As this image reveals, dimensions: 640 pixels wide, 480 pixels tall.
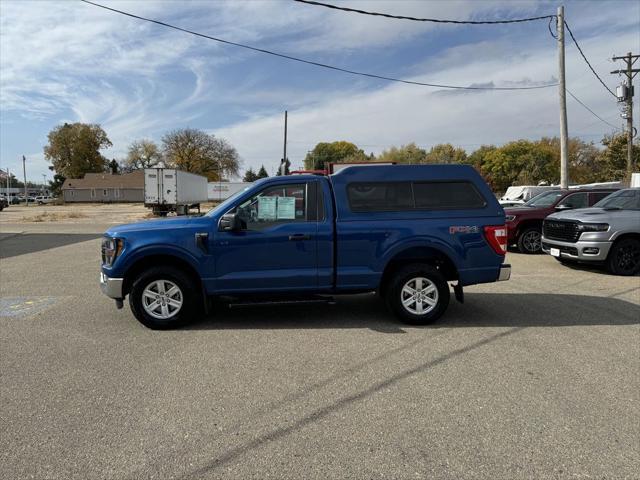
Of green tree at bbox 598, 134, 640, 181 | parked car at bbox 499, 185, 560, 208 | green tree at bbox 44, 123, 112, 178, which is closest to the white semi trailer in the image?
parked car at bbox 499, 185, 560, 208

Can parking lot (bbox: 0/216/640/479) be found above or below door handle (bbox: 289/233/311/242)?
below

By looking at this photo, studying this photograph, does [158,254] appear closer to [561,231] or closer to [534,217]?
[561,231]

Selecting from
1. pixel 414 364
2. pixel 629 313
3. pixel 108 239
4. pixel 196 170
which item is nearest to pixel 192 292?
pixel 108 239

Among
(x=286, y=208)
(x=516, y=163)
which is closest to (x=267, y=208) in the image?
(x=286, y=208)

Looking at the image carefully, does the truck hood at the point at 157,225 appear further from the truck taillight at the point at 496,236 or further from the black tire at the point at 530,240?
the black tire at the point at 530,240

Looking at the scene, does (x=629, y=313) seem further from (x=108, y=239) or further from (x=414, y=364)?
(x=108, y=239)

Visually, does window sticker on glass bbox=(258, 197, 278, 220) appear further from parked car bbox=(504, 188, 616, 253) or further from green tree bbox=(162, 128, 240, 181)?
green tree bbox=(162, 128, 240, 181)

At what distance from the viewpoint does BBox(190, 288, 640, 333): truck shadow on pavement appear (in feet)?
19.5

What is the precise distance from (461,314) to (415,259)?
119 cm

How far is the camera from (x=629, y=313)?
21.3 feet

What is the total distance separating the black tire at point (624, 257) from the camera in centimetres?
945

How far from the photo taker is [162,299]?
5699 millimetres

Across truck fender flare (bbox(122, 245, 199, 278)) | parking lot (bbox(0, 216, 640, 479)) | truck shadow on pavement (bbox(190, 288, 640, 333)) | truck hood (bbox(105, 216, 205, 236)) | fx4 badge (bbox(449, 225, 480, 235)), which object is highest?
truck hood (bbox(105, 216, 205, 236))

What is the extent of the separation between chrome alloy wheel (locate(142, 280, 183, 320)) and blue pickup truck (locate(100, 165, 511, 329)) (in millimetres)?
12
